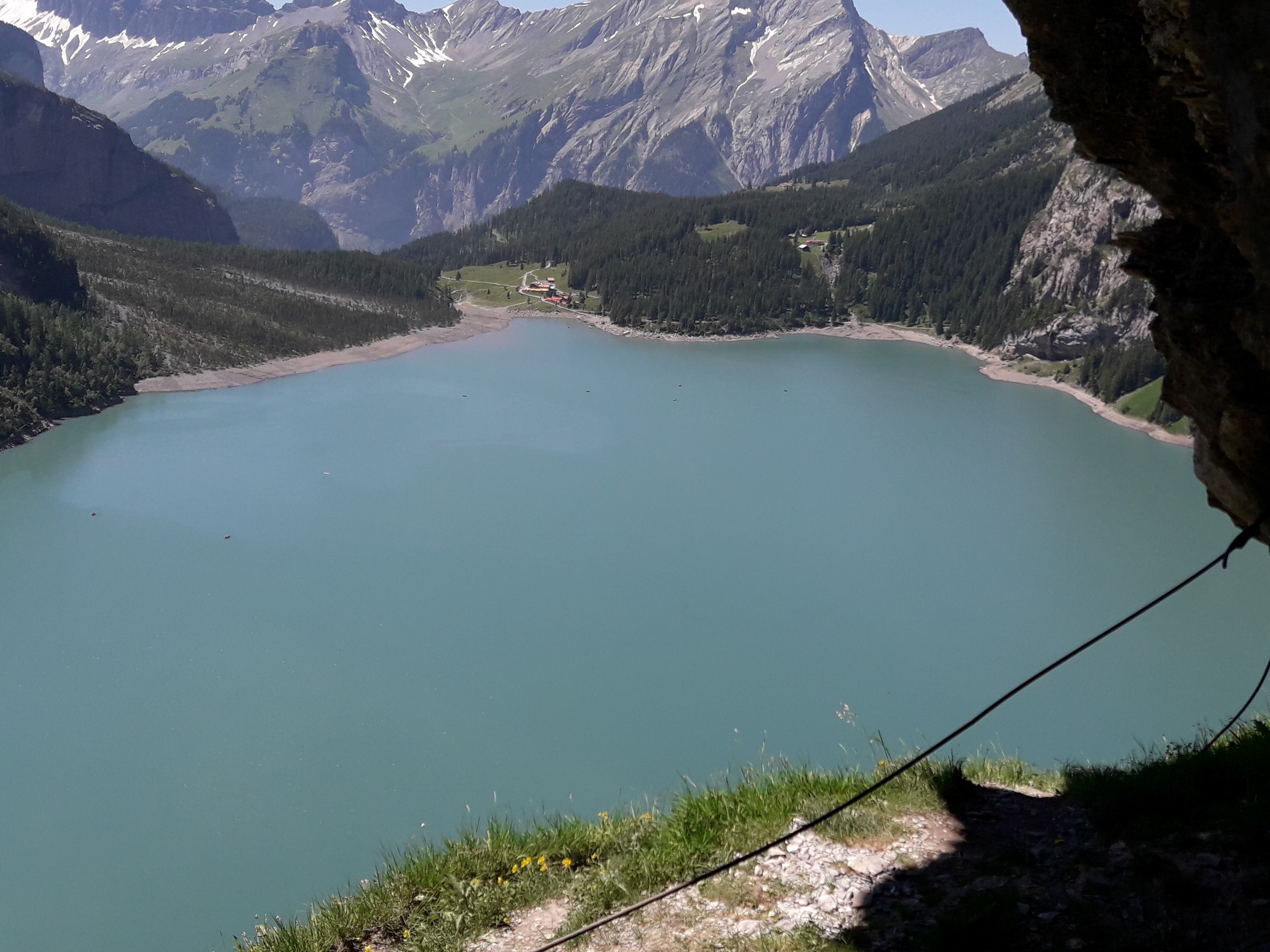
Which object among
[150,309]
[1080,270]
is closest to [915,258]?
[1080,270]

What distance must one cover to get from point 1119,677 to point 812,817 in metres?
27.8

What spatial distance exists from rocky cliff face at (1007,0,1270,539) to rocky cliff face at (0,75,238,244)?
190616mm

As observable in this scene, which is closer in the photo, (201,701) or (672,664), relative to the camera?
(201,701)

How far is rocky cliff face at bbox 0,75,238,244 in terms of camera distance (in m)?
156

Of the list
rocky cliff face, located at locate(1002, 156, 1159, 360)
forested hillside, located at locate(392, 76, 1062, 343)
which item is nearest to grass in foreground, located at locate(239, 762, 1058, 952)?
rocky cliff face, located at locate(1002, 156, 1159, 360)

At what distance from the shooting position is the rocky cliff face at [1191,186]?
15.5ft

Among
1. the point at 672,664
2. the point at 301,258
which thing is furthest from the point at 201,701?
the point at 301,258

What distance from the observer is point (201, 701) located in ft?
91.3

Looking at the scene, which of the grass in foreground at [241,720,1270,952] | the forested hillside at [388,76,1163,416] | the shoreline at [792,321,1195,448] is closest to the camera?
the grass in foreground at [241,720,1270,952]

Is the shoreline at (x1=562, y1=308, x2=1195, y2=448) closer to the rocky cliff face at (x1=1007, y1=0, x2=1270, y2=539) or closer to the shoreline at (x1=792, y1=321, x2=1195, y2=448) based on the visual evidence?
the shoreline at (x1=792, y1=321, x2=1195, y2=448)

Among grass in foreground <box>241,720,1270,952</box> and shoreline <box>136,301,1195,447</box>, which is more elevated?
grass in foreground <box>241,720,1270,952</box>

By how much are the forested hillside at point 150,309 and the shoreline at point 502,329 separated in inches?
76.4

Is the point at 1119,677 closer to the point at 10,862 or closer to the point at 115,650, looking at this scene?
the point at 10,862

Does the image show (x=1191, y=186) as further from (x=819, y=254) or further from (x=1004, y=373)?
(x=819, y=254)
